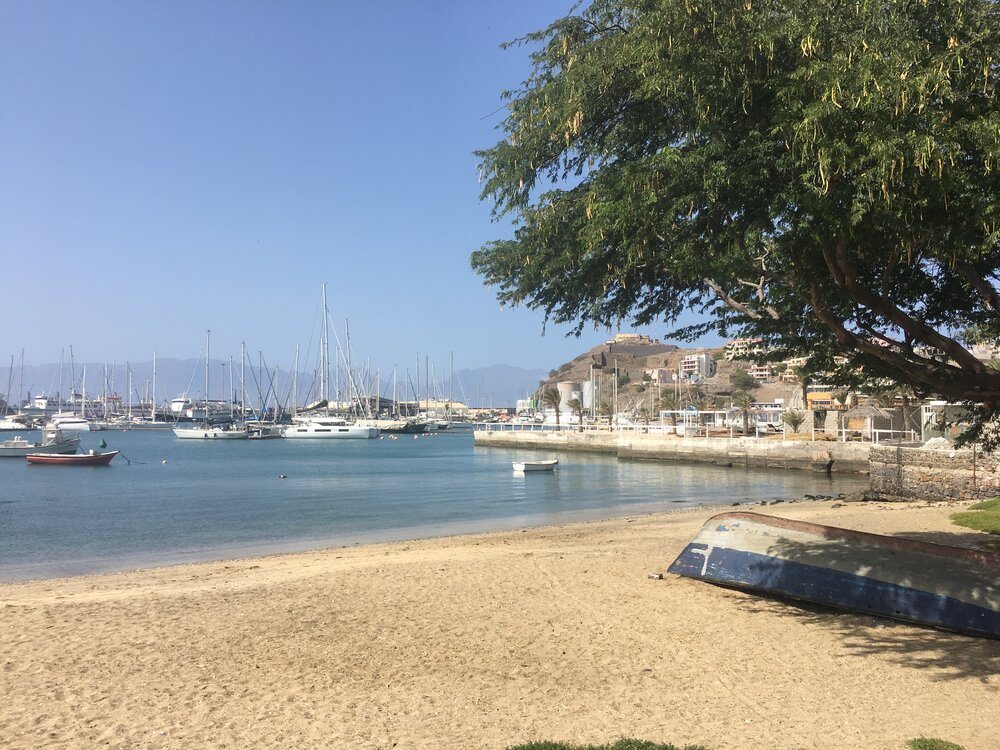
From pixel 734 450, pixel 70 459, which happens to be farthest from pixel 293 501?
pixel 734 450

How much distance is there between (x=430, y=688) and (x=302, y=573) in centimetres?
740

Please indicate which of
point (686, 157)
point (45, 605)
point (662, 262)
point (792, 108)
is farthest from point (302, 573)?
point (792, 108)

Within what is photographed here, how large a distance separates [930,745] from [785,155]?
4.75m

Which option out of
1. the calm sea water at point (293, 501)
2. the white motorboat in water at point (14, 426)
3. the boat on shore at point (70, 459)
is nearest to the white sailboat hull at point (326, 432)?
the calm sea water at point (293, 501)

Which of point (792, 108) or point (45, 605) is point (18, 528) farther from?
point (792, 108)

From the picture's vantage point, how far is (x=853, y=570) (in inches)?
375

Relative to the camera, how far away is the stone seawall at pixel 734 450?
48.1 m

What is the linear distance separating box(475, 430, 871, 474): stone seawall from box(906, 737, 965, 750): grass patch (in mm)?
Result: 44589

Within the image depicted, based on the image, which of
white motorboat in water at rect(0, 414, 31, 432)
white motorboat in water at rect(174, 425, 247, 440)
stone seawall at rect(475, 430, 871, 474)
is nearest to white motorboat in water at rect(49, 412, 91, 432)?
white motorboat in water at rect(0, 414, 31, 432)

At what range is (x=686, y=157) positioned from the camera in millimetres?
6762

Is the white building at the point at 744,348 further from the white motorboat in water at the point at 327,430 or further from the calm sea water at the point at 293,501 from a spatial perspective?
the white motorboat in water at the point at 327,430

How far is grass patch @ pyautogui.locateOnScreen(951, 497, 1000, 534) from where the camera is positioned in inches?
651

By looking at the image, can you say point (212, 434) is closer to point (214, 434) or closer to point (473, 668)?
point (214, 434)

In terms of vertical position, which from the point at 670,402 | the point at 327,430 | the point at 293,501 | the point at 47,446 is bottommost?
the point at 293,501
